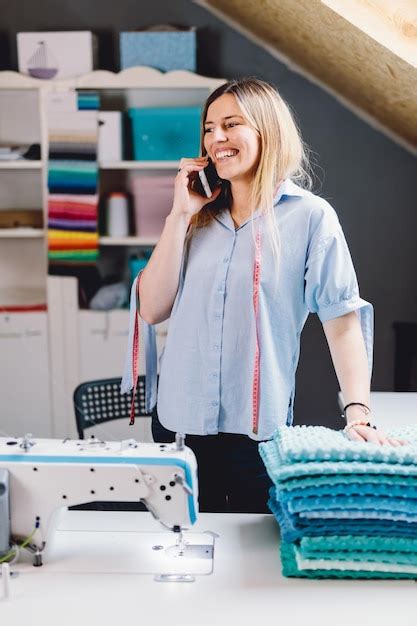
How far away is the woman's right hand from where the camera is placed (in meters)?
1.78

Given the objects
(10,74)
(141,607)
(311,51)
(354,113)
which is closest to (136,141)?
(10,74)

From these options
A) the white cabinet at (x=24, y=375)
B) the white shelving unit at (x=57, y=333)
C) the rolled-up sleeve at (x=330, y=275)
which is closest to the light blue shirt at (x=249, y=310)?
the rolled-up sleeve at (x=330, y=275)

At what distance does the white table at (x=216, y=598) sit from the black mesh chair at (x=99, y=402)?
972 millimetres

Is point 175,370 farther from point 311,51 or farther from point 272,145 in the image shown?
point 311,51

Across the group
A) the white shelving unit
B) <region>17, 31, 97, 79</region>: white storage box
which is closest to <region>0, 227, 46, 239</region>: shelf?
the white shelving unit

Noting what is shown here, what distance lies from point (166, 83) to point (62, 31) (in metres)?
0.77

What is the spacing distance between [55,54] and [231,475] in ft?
8.45

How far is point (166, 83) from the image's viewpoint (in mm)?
3533

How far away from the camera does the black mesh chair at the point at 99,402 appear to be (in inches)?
91.4

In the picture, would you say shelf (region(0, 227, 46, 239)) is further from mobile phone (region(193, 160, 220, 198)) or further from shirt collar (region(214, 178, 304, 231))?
shirt collar (region(214, 178, 304, 231))

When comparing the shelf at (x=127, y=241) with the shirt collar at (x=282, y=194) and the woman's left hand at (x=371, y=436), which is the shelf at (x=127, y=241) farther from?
the woman's left hand at (x=371, y=436)

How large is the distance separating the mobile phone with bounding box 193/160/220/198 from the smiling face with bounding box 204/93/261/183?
0.09 m

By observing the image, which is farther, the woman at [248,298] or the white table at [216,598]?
the woman at [248,298]

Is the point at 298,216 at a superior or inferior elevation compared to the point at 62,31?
inferior
